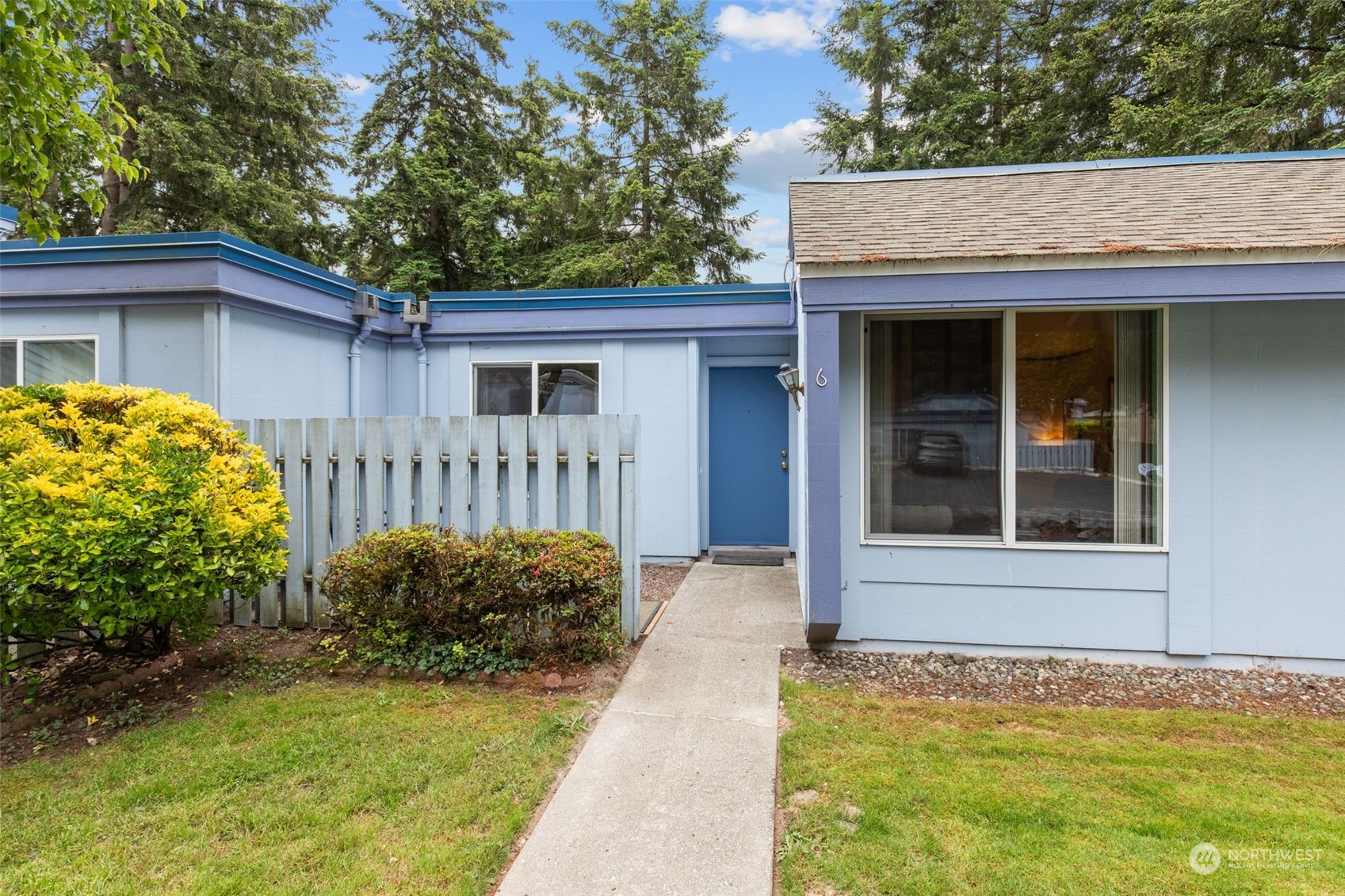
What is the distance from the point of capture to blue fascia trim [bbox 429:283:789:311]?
279 inches

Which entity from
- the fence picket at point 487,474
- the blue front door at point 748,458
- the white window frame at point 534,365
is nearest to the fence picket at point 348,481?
the fence picket at point 487,474

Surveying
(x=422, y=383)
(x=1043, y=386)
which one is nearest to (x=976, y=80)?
(x=1043, y=386)

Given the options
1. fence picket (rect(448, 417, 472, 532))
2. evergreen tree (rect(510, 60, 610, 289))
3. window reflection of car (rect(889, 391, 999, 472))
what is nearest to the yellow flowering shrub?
fence picket (rect(448, 417, 472, 532))

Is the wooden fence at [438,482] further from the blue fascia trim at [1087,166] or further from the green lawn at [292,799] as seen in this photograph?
the blue fascia trim at [1087,166]

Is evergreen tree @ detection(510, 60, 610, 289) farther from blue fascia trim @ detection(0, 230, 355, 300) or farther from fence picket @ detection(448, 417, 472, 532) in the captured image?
fence picket @ detection(448, 417, 472, 532)

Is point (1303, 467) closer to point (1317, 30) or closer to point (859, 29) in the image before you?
point (1317, 30)

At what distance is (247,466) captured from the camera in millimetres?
3967

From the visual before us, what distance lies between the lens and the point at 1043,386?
434 cm

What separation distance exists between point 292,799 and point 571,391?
206 inches

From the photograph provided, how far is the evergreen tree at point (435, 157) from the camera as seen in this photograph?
49.8 ft

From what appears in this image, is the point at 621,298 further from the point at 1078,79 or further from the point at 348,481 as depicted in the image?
the point at 1078,79

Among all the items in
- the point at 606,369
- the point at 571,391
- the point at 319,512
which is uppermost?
the point at 606,369

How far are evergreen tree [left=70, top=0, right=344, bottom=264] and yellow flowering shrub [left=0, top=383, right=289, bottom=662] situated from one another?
39.3ft

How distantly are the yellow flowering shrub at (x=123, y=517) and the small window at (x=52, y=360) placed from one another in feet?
7.09
